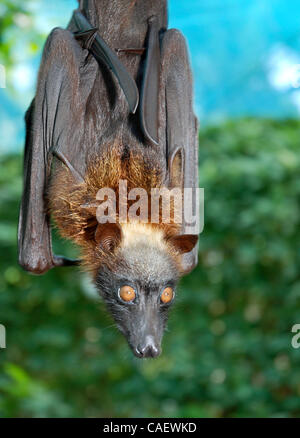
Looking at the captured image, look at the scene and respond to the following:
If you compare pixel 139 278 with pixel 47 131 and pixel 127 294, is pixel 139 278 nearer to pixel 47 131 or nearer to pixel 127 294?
pixel 127 294

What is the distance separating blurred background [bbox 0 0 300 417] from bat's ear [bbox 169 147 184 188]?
193 centimetres

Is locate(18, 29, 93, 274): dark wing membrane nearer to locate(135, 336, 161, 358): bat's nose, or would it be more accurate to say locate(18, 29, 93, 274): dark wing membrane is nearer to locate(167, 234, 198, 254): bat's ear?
locate(167, 234, 198, 254): bat's ear

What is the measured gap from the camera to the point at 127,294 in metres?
2.06

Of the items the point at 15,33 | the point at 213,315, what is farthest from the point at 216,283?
the point at 15,33

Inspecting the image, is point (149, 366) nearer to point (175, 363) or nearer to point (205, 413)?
point (175, 363)

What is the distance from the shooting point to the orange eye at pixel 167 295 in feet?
6.82

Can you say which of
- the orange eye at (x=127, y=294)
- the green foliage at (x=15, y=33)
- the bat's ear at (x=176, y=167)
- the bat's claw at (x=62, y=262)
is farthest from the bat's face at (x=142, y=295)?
the green foliage at (x=15, y=33)

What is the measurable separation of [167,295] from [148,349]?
0.25 m

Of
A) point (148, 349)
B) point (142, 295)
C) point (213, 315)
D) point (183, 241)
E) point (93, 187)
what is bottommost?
point (148, 349)

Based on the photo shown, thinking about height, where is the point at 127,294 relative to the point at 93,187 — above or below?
below

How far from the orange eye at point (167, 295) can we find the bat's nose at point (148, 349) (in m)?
0.18

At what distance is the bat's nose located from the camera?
75.6 inches

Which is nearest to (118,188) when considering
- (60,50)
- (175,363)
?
(60,50)

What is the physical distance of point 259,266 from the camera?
5.29 meters
